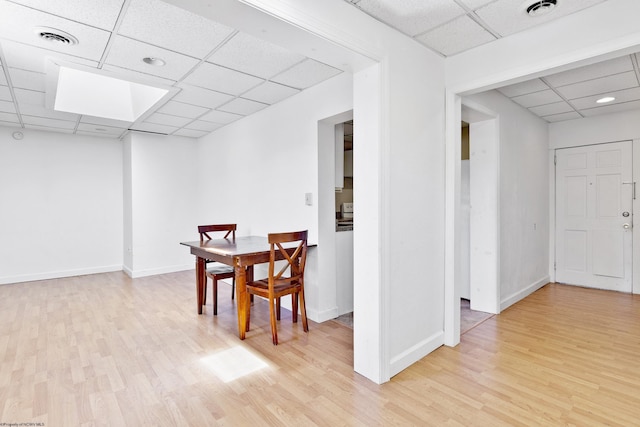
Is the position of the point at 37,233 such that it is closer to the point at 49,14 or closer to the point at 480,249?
the point at 49,14

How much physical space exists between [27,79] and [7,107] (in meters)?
1.34

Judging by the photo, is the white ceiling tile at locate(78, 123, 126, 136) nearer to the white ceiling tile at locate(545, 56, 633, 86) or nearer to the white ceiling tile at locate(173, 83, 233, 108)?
the white ceiling tile at locate(173, 83, 233, 108)

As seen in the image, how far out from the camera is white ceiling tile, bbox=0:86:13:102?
134 inches

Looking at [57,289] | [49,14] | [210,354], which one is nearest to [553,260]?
[210,354]

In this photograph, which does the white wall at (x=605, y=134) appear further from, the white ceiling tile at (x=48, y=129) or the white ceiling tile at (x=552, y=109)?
the white ceiling tile at (x=48, y=129)

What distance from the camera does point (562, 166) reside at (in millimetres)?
4949

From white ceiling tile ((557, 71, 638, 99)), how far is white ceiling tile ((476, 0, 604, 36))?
1.55 metres

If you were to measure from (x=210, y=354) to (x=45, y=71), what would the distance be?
2.93m

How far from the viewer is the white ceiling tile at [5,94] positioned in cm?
340

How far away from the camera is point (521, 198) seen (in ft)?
13.8

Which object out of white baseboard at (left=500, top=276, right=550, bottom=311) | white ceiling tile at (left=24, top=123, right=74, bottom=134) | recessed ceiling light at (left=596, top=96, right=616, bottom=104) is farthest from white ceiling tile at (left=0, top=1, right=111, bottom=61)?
recessed ceiling light at (left=596, top=96, right=616, bottom=104)

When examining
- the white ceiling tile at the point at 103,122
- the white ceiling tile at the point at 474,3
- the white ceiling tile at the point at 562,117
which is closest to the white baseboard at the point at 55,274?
the white ceiling tile at the point at 103,122

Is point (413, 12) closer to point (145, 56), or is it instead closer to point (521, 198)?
point (145, 56)

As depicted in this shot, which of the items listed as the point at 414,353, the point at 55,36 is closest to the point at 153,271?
the point at 55,36
